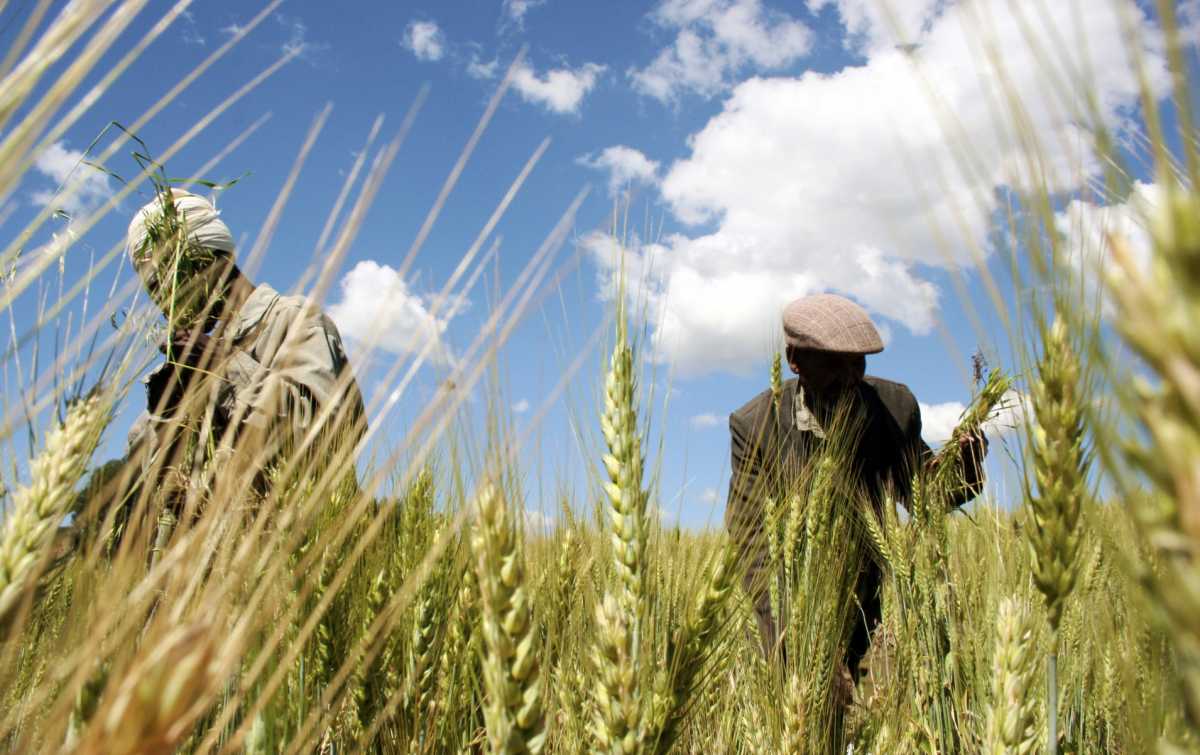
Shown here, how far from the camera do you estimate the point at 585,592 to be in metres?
1.82

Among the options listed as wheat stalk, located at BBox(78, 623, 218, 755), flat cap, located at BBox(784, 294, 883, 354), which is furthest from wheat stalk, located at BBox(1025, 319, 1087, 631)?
flat cap, located at BBox(784, 294, 883, 354)

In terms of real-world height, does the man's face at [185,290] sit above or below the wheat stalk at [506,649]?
above

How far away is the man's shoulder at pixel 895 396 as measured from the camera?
3.69 m

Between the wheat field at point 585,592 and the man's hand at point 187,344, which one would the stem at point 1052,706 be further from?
the man's hand at point 187,344

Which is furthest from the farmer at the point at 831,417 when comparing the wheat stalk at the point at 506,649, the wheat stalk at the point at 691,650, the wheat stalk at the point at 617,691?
the wheat stalk at the point at 506,649

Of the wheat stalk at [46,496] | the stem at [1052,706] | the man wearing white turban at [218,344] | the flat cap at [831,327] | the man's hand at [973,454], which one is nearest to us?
the wheat stalk at [46,496]

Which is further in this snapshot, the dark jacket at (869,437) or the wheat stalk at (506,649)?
the dark jacket at (869,437)

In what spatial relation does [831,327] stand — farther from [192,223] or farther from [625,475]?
[192,223]

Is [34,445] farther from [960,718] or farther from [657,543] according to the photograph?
[960,718]

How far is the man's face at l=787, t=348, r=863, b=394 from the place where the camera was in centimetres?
326

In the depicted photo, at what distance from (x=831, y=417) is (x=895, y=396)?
659 mm

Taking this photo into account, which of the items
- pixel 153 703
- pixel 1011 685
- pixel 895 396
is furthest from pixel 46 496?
pixel 895 396

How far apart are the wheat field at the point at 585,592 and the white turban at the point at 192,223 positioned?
811 mm

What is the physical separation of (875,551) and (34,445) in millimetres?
3039
